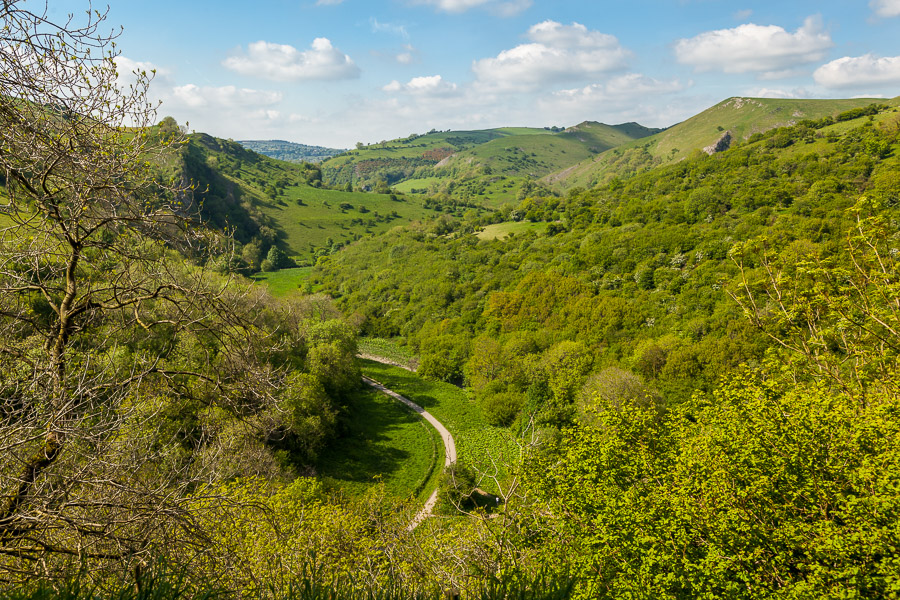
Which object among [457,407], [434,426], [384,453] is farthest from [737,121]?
[384,453]

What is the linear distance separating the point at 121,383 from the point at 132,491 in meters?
1.26

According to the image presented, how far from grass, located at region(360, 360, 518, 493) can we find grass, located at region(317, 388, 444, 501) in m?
2.88

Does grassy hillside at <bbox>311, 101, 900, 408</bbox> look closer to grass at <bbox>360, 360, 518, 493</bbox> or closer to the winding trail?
grass at <bbox>360, 360, 518, 493</bbox>

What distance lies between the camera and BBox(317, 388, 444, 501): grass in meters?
34.4

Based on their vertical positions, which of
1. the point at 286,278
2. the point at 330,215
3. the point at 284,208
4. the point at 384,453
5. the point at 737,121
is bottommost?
the point at 384,453

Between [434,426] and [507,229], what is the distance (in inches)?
2682

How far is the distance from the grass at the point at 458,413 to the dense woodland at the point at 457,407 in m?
0.50

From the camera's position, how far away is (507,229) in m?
104

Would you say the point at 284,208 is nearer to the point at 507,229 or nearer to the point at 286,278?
the point at 286,278

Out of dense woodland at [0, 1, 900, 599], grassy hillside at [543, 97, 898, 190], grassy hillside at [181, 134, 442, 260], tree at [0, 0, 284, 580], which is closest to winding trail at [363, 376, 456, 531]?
dense woodland at [0, 1, 900, 599]

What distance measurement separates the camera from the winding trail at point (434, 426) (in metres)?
30.4

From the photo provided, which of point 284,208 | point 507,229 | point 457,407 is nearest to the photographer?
point 457,407

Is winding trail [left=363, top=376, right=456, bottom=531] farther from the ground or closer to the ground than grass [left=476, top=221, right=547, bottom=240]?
closer to the ground

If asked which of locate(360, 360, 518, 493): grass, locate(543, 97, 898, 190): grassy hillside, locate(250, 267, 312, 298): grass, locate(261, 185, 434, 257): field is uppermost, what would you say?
locate(543, 97, 898, 190): grassy hillside
